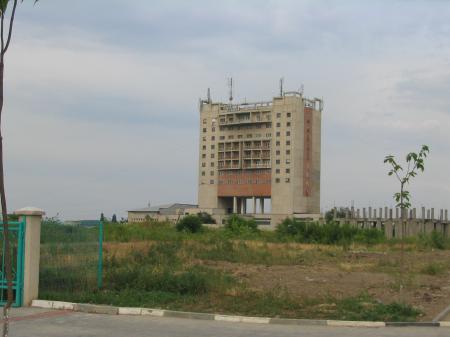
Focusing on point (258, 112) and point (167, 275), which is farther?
point (258, 112)

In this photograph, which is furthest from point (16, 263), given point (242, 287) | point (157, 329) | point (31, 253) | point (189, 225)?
point (189, 225)

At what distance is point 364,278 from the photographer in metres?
19.0

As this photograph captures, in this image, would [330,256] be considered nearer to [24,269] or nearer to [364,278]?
[364,278]

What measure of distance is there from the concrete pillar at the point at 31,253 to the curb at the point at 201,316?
0.25m

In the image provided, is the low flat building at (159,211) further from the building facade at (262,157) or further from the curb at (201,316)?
the curb at (201,316)

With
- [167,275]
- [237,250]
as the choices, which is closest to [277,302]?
[167,275]

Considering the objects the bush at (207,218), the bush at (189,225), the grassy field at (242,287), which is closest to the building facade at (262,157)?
the bush at (207,218)

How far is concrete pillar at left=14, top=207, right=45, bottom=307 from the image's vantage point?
12.9 meters

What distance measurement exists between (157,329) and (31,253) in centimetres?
395

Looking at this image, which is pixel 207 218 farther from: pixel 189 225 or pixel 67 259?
pixel 67 259

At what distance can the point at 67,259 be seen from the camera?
13.9 metres

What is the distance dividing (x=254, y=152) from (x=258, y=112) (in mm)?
6988

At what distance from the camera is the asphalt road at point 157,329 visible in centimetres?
998

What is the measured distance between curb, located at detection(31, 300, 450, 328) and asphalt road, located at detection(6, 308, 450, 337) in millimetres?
235
